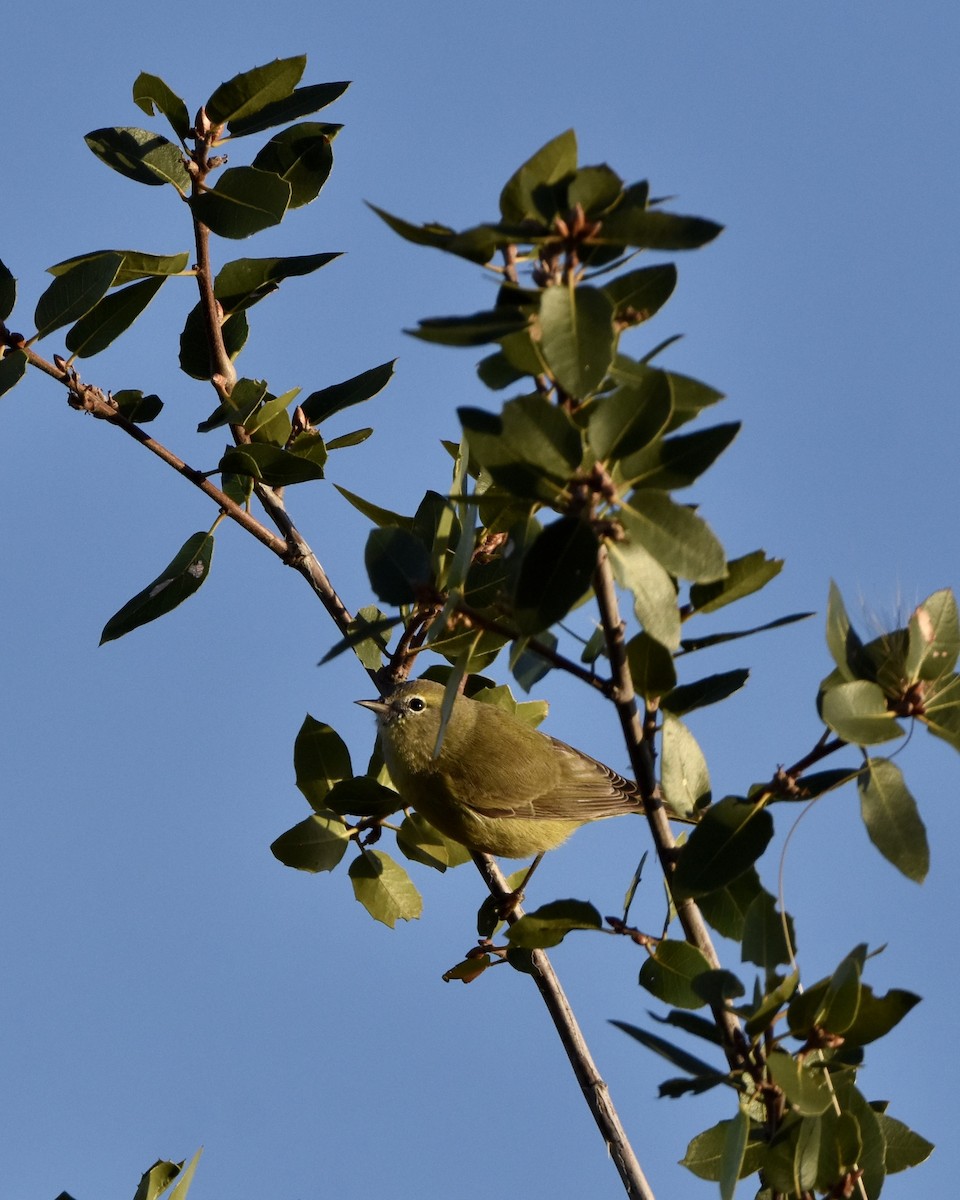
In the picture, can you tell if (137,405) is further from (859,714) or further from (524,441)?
(859,714)

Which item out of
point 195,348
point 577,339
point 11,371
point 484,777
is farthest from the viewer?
point 484,777

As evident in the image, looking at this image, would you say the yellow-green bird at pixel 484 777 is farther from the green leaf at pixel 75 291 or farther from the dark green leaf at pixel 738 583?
the dark green leaf at pixel 738 583

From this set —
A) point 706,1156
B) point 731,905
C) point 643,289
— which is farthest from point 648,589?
point 706,1156

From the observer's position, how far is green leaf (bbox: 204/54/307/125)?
381cm

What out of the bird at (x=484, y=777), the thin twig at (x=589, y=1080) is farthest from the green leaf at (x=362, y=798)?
the bird at (x=484, y=777)

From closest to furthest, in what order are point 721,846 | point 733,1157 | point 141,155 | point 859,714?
point 733,1157 → point 859,714 → point 721,846 → point 141,155

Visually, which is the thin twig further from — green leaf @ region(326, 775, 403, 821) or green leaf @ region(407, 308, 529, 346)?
green leaf @ region(407, 308, 529, 346)

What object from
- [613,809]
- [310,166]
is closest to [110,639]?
[310,166]

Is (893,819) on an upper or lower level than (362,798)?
lower

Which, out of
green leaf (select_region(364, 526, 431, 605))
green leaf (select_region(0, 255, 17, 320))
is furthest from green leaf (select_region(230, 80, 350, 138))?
green leaf (select_region(364, 526, 431, 605))

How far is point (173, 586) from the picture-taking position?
4164 millimetres

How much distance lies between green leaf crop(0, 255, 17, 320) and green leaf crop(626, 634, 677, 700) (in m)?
2.23

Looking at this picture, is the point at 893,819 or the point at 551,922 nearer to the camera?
the point at 893,819

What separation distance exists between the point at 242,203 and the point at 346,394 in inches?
31.5
